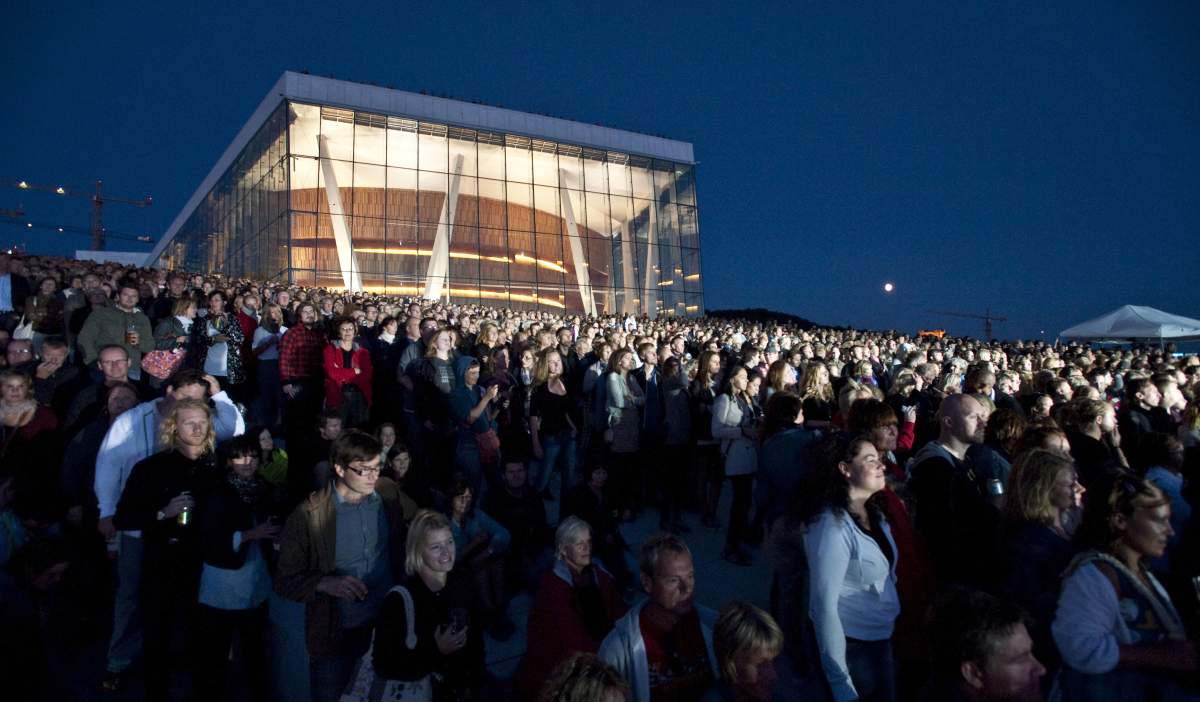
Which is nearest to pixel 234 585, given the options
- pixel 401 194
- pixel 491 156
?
pixel 401 194

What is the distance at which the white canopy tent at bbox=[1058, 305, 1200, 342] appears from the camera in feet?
69.4

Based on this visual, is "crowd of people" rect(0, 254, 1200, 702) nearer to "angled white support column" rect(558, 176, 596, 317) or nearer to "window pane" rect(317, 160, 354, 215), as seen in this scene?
"window pane" rect(317, 160, 354, 215)

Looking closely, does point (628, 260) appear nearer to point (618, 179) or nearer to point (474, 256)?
point (618, 179)

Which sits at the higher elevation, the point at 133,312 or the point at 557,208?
the point at 557,208

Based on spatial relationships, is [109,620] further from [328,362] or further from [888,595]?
[888,595]

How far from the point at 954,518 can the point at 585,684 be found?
2263mm

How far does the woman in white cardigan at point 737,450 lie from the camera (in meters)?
5.59

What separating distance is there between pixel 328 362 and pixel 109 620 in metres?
2.79

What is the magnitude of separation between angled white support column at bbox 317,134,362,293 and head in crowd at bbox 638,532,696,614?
1198 inches

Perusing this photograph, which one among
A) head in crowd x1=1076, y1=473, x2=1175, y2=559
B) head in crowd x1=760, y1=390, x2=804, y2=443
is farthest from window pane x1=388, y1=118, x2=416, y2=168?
head in crowd x1=1076, y1=473, x2=1175, y2=559

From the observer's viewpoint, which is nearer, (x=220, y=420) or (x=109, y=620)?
(x=109, y=620)

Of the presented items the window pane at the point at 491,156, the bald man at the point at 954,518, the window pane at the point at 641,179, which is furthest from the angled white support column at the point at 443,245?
the bald man at the point at 954,518

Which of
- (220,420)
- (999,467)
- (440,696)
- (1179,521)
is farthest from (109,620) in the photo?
(1179,521)

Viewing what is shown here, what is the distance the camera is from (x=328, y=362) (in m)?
6.43
